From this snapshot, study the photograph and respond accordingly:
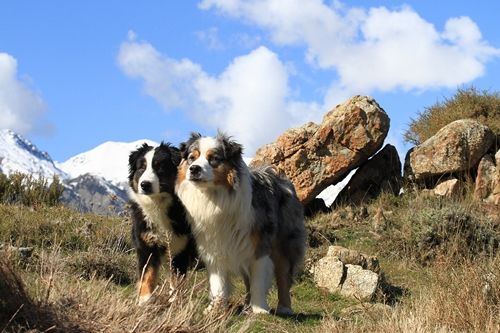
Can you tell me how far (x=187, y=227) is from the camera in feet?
32.0

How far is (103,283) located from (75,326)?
2.72ft

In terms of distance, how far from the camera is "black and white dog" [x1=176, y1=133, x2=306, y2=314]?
945cm

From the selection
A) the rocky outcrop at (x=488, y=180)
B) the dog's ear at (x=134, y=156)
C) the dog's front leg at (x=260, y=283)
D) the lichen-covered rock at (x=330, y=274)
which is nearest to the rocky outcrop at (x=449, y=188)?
the rocky outcrop at (x=488, y=180)

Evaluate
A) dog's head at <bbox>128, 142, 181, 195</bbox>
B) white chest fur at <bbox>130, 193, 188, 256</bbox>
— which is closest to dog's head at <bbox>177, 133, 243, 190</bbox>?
dog's head at <bbox>128, 142, 181, 195</bbox>

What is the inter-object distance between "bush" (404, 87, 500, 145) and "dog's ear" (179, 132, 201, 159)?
12.2m

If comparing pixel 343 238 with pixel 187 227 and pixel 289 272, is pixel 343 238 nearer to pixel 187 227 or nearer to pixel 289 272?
pixel 289 272

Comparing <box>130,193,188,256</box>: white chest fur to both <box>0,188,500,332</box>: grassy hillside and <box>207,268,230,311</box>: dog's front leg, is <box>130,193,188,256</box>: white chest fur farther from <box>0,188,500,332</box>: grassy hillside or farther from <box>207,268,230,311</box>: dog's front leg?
<box>0,188,500,332</box>: grassy hillside

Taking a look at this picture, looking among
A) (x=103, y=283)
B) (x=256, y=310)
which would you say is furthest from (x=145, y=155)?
(x=103, y=283)

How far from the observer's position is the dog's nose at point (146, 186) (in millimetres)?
9273

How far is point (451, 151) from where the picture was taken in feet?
59.3

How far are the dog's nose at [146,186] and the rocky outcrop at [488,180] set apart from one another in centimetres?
1018

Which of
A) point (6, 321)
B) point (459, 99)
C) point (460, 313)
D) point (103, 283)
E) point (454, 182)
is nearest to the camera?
point (6, 321)

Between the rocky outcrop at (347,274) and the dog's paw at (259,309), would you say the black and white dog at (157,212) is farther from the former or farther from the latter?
the rocky outcrop at (347,274)

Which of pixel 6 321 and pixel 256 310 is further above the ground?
pixel 256 310
